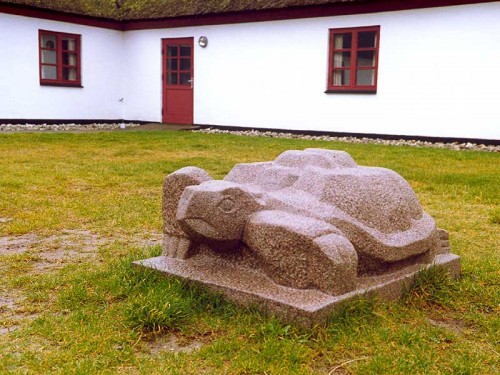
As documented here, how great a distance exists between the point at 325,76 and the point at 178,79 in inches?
216

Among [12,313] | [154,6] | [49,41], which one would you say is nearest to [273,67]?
[154,6]

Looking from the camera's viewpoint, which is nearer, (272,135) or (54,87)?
(272,135)

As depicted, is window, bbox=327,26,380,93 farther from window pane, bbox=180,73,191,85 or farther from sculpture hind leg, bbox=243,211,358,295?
sculpture hind leg, bbox=243,211,358,295

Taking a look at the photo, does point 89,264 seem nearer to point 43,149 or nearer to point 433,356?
point 433,356

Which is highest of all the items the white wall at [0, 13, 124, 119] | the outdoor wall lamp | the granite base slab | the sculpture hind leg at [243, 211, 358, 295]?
the outdoor wall lamp

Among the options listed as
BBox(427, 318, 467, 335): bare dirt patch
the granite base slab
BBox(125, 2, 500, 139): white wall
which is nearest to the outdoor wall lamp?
BBox(125, 2, 500, 139): white wall

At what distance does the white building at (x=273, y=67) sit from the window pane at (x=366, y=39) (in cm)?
3

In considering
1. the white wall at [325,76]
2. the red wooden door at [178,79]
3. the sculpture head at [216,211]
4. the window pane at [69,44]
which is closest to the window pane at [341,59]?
the white wall at [325,76]

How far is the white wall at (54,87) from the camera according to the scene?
689 inches

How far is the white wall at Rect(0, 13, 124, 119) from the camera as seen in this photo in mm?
17500

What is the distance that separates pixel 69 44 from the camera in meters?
19.2

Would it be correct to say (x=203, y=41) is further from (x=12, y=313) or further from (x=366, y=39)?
(x=12, y=313)

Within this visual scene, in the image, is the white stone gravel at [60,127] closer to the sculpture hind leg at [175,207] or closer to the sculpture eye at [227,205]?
the sculpture hind leg at [175,207]

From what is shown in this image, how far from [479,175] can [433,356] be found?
6547mm
